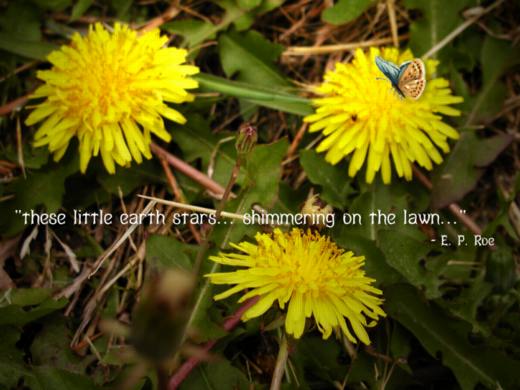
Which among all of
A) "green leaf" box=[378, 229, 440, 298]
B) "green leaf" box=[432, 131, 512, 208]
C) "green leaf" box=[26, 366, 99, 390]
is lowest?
"green leaf" box=[26, 366, 99, 390]

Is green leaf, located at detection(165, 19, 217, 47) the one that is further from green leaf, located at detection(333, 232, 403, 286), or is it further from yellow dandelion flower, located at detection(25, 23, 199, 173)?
green leaf, located at detection(333, 232, 403, 286)

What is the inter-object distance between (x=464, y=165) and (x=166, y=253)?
105cm

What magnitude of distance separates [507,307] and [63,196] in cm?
144

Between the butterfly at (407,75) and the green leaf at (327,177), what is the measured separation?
372mm

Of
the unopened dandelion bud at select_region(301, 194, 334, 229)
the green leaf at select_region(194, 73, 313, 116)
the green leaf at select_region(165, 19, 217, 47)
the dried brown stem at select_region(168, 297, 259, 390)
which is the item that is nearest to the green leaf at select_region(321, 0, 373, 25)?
the green leaf at select_region(194, 73, 313, 116)

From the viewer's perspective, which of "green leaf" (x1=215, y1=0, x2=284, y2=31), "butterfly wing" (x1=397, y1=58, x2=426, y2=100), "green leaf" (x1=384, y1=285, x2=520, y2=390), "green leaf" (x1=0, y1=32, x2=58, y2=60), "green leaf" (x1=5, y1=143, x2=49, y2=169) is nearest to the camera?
"butterfly wing" (x1=397, y1=58, x2=426, y2=100)

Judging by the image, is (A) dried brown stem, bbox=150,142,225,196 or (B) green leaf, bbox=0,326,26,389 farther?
(A) dried brown stem, bbox=150,142,225,196

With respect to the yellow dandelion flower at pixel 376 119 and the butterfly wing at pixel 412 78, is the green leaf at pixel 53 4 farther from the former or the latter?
the butterfly wing at pixel 412 78

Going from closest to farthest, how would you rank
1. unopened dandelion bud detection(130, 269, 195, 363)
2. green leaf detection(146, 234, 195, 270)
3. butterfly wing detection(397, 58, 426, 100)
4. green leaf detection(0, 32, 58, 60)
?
unopened dandelion bud detection(130, 269, 195, 363), butterfly wing detection(397, 58, 426, 100), green leaf detection(146, 234, 195, 270), green leaf detection(0, 32, 58, 60)

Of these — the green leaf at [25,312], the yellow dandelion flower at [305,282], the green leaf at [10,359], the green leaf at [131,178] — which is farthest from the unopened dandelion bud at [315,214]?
the green leaf at [10,359]

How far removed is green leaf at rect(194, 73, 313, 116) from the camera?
1853mm

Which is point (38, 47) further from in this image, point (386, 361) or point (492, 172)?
point (492, 172)

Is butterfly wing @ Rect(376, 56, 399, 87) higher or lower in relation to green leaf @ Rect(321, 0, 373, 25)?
lower

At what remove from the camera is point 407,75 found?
4.86 ft
